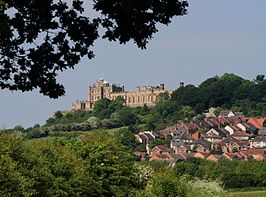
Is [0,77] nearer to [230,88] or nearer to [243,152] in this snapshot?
[243,152]

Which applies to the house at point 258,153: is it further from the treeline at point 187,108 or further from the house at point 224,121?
the treeline at point 187,108

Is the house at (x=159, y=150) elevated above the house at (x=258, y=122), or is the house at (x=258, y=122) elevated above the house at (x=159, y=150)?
the house at (x=258, y=122)

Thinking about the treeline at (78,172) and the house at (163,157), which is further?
the house at (163,157)

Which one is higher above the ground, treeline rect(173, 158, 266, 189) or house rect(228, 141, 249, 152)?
house rect(228, 141, 249, 152)

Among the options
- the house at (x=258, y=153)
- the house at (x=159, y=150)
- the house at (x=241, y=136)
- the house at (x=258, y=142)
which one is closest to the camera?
the house at (x=258, y=153)

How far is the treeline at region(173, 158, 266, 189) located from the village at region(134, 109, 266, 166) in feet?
55.5

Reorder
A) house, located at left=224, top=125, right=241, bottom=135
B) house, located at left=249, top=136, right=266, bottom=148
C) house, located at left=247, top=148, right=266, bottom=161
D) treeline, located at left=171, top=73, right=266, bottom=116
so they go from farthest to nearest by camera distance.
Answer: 1. treeline, located at left=171, top=73, right=266, bottom=116
2. house, located at left=224, top=125, right=241, bottom=135
3. house, located at left=249, top=136, right=266, bottom=148
4. house, located at left=247, top=148, right=266, bottom=161

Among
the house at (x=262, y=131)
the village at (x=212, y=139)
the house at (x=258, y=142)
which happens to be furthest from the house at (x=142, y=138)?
the house at (x=262, y=131)

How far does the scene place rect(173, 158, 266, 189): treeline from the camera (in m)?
89.2

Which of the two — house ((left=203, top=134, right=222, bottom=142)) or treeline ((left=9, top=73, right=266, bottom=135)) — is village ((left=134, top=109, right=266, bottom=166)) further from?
treeline ((left=9, top=73, right=266, bottom=135))

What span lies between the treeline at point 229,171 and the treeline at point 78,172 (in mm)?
31330

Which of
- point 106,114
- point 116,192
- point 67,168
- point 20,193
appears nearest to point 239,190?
point 116,192

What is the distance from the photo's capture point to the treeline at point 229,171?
89.2 meters

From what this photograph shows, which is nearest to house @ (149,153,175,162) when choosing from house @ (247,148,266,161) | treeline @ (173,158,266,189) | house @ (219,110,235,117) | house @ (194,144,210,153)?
treeline @ (173,158,266,189)
